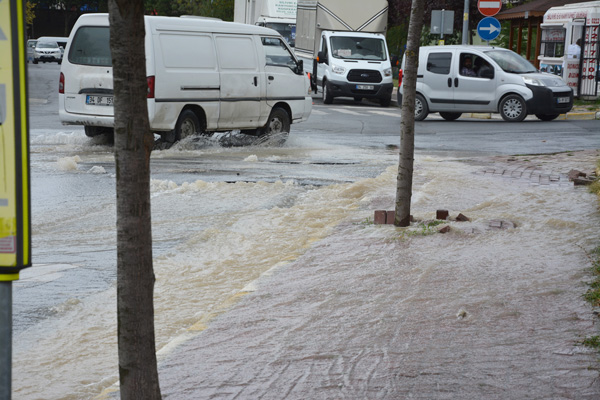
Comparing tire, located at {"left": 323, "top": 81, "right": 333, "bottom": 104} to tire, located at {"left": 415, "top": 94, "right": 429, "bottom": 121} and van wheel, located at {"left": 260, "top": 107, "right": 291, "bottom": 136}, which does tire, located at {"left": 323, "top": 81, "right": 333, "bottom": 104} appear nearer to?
tire, located at {"left": 415, "top": 94, "right": 429, "bottom": 121}

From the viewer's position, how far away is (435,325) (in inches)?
199

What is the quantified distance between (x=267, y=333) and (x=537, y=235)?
11.1 ft

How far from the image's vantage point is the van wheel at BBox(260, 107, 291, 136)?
16281 millimetres

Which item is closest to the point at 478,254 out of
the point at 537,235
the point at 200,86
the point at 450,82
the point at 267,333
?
the point at 537,235

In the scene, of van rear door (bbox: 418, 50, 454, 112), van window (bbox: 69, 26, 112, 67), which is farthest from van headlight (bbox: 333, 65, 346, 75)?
van window (bbox: 69, 26, 112, 67)

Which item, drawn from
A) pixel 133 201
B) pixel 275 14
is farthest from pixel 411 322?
pixel 275 14

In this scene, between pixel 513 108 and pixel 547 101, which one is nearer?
pixel 547 101

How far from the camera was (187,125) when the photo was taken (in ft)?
48.5

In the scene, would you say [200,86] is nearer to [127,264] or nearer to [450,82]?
[450,82]

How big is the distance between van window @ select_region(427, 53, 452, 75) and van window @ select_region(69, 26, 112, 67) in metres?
9.80

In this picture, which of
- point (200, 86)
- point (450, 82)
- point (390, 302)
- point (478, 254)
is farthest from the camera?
point (450, 82)

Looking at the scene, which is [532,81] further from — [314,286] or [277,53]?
[314,286]

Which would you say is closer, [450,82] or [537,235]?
[537,235]

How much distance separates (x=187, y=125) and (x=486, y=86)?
9075mm
